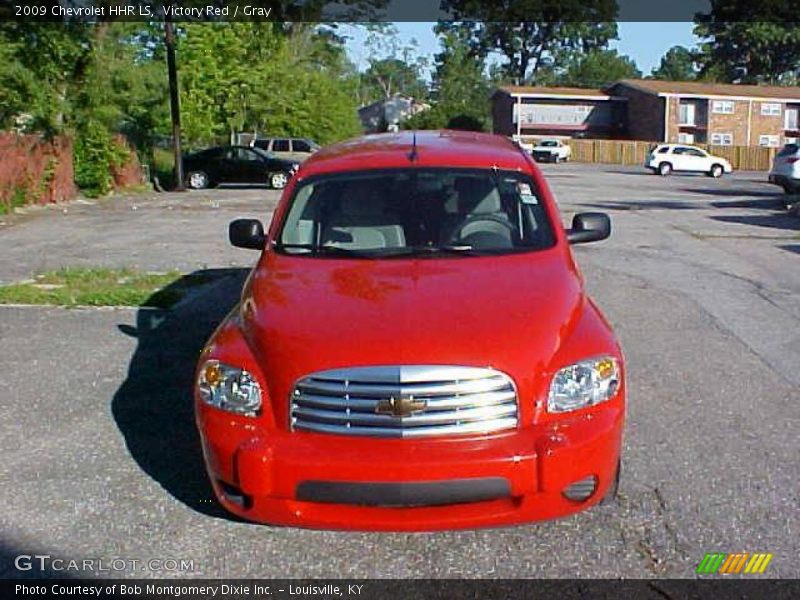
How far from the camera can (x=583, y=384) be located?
384 centimetres

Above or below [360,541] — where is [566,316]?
above

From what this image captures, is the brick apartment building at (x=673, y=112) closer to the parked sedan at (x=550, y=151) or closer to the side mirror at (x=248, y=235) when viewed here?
the parked sedan at (x=550, y=151)

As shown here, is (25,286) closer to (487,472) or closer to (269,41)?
(487,472)

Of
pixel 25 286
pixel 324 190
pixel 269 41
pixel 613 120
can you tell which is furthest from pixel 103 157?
pixel 613 120

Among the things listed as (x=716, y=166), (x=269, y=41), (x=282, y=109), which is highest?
(x=269, y=41)

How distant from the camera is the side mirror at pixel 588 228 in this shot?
221 inches

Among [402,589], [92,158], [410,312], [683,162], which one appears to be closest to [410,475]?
[402,589]

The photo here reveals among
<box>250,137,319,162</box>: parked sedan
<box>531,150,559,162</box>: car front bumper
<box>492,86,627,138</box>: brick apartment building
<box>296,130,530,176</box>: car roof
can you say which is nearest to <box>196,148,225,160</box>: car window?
<box>250,137,319,162</box>: parked sedan

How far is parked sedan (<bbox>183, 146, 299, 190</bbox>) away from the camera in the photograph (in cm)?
3027

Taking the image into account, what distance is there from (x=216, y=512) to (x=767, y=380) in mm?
4130

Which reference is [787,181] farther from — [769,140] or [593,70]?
[593,70]

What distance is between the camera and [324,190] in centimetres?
545

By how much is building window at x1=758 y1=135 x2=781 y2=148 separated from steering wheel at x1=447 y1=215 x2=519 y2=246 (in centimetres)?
6529

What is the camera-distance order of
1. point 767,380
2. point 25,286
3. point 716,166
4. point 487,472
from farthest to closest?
point 716,166 < point 25,286 < point 767,380 < point 487,472
